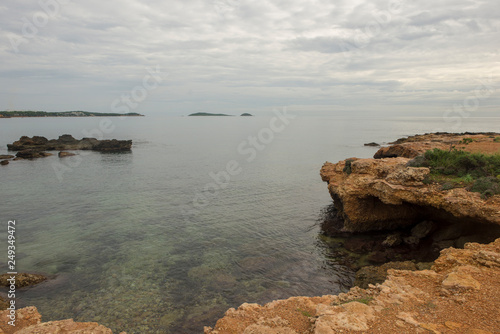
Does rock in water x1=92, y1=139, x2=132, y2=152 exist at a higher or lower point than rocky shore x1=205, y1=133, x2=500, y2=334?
higher

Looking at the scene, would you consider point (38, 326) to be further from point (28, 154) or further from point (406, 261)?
point (28, 154)

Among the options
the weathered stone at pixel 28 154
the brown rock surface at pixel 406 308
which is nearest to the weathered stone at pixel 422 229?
the brown rock surface at pixel 406 308

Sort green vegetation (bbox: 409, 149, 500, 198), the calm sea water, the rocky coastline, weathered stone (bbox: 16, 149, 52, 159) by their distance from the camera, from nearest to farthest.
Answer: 1. the calm sea water
2. green vegetation (bbox: 409, 149, 500, 198)
3. weathered stone (bbox: 16, 149, 52, 159)
4. the rocky coastline

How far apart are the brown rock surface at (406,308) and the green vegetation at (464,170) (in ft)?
18.9

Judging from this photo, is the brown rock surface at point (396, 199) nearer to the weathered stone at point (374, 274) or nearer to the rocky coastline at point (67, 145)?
the weathered stone at point (374, 274)

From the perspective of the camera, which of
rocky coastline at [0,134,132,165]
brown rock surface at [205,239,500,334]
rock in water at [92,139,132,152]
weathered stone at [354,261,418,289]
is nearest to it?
brown rock surface at [205,239,500,334]

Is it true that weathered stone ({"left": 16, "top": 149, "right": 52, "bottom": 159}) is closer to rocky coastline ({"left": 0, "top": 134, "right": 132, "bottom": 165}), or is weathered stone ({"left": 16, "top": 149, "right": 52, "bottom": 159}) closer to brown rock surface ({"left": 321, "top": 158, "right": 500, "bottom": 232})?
rocky coastline ({"left": 0, "top": 134, "right": 132, "bottom": 165})

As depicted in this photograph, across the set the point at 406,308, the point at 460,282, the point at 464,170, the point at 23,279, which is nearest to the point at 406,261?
the point at 460,282

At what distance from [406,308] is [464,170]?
13.1 meters

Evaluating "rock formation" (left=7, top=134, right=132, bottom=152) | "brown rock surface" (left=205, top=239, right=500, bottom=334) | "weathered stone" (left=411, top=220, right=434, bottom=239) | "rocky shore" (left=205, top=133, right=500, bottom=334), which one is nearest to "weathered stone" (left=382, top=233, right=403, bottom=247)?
"rocky shore" (left=205, top=133, right=500, bottom=334)

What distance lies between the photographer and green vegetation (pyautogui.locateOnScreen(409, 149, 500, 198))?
50.8 ft

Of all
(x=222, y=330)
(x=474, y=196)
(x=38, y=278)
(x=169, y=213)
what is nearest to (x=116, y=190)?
(x=169, y=213)

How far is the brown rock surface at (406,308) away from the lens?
791 centimetres

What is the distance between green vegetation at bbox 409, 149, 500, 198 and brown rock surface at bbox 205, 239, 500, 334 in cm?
576
